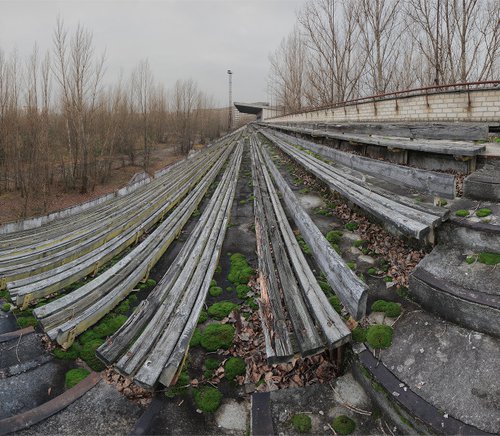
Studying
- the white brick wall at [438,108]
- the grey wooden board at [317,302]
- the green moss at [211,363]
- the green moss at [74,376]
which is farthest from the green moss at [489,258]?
the white brick wall at [438,108]

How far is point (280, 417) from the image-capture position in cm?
212

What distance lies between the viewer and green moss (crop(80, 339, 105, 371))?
106 inches

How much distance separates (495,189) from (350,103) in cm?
1413

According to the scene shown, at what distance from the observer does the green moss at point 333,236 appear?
4075mm

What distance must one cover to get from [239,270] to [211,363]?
1.52 meters

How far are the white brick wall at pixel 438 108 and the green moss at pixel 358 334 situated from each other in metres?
8.41

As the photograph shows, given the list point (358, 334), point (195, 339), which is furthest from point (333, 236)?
point (195, 339)

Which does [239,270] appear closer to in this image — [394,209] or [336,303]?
[336,303]

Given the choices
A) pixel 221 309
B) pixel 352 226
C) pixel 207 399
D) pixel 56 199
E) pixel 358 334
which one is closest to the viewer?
pixel 207 399

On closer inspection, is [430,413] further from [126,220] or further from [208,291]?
[126,220]

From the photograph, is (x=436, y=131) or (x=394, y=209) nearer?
(x=394, y=209)

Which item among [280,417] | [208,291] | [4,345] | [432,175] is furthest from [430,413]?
[4,345]

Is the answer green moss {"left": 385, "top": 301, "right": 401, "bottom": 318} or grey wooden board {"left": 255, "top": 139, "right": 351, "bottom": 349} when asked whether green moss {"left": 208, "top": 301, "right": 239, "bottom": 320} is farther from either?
green moss {"left": 385, "top": 301, "right": 401, "bottom": 318}

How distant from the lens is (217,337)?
2.90 metres
